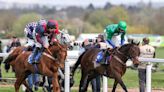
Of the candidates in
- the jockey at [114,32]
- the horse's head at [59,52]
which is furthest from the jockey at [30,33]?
the jockey at [114,32]

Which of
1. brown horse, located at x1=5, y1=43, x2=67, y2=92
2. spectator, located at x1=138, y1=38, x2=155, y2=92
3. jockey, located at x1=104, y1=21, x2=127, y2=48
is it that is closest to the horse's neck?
jockey, located at x1=104, y1=21, x2=127, y2=48

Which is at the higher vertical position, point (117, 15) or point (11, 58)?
point (11, 58)

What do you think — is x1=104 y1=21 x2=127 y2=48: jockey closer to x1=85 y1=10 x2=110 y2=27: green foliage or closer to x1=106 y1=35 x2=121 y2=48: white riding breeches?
x1=106 y1=35 x2=121 y2=48: white riding breeches

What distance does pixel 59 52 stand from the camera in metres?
12.2

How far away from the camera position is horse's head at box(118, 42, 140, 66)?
1307cm

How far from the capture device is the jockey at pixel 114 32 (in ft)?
44.6

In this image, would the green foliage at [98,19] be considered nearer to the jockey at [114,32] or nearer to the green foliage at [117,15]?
the green foliage at [117,15]

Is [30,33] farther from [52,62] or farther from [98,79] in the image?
[98,79]

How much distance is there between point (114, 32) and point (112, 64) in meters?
0.90

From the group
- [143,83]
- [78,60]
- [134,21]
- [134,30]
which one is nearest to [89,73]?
[78,60]

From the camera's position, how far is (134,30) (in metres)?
120

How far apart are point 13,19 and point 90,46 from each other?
11066cm

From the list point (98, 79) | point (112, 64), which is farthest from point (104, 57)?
point (98, 79)

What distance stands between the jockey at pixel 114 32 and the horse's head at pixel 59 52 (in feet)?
6.47
